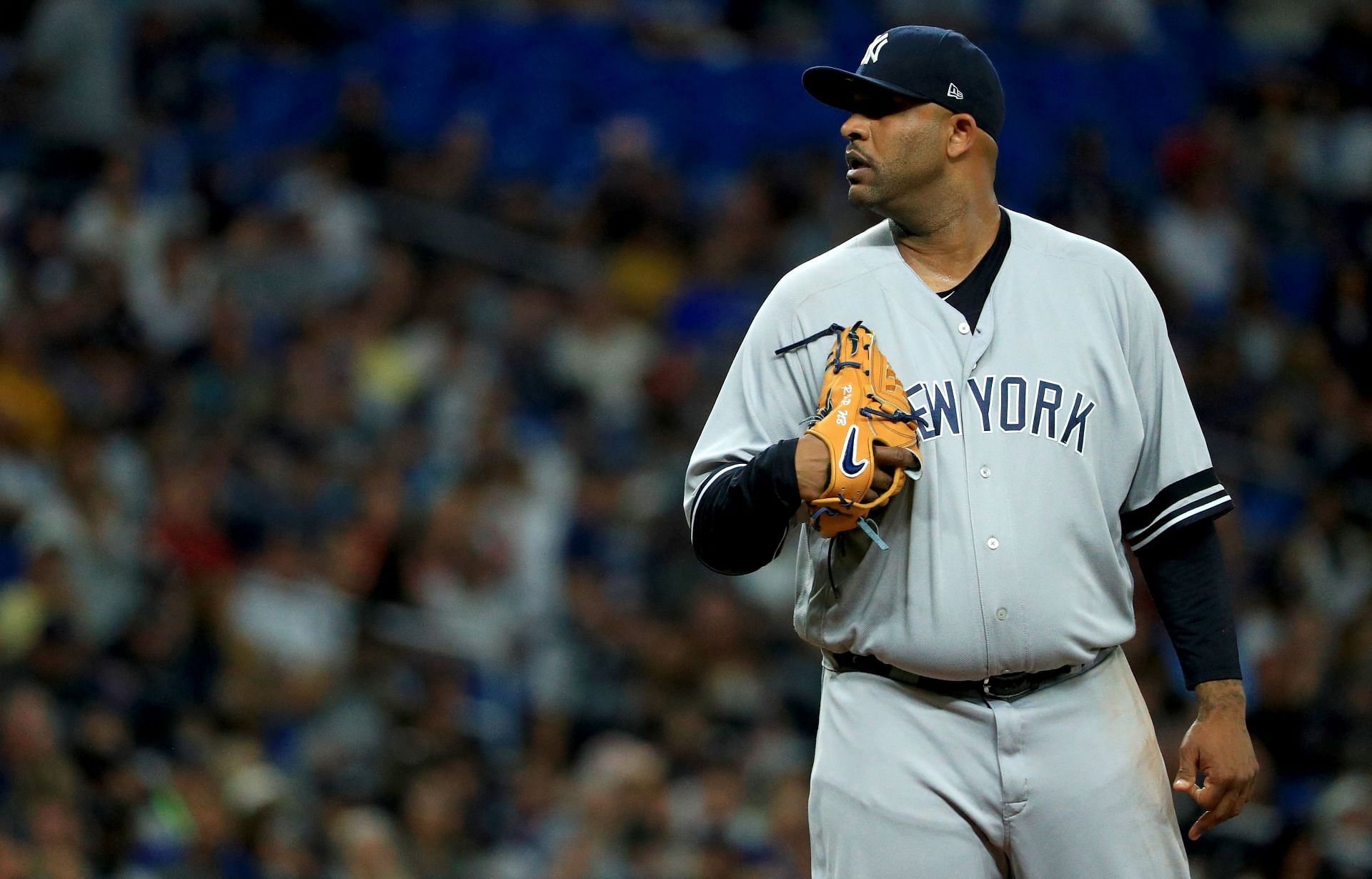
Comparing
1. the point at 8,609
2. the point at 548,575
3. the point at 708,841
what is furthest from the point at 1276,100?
the point at 8,609

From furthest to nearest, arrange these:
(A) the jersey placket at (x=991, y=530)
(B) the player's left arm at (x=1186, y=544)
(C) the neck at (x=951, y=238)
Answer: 1. (C) the neck at (x=951, y=238)
2. (B) the player's left arm at (x=1186, y=544)
3. (A) the jersey placket at (x=991, y=530)

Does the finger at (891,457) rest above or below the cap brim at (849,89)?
below

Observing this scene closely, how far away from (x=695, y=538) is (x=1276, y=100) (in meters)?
7.76

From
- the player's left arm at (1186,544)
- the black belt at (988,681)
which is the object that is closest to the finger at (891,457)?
the black belt at (988,681)

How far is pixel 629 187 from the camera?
9172 millimetres

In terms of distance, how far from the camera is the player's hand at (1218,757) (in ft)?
9.20

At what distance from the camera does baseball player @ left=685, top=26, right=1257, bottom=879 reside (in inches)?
108

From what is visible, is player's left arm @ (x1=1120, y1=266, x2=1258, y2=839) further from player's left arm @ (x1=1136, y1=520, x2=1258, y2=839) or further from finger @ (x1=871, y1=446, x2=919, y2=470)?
finger @ (x1=871, y1=446, x2=919, y2=470)

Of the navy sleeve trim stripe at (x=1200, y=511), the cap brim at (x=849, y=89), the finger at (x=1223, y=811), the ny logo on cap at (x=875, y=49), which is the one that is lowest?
the finger at (x=1223, y=811)

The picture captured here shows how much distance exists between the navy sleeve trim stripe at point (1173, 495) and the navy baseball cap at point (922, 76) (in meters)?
0.67

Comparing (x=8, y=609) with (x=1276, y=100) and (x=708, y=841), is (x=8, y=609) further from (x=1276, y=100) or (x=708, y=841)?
(x=1276, y=100)

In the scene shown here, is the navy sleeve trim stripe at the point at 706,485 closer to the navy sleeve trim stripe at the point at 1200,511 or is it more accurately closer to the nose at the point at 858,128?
the nose at the point at 858,128

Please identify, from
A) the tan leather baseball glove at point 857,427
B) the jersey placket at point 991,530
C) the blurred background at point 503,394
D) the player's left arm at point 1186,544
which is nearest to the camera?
the tan leather baseball glove at point 857,427

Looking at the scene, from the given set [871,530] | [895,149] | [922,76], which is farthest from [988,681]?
[922,76]
